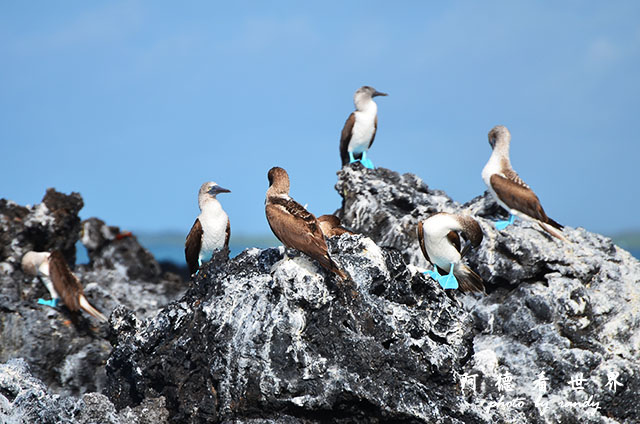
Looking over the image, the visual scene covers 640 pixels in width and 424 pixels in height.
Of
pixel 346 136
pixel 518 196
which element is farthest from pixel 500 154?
pixel 346 136

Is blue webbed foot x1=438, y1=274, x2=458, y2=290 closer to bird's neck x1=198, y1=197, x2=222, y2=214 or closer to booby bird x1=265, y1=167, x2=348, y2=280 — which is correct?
booby bird x1=265, y1=167, x2=348, y2=280

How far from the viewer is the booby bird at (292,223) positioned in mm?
5848

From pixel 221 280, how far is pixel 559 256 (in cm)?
443

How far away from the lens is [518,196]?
32.0 ft

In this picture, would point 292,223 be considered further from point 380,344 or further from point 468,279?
point 468,279

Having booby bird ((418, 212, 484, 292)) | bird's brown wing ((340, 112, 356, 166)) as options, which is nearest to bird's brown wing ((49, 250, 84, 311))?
bird's brown wing ((340, 112, 356, 166))

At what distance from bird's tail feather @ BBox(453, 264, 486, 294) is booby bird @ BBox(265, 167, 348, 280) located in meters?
2.54

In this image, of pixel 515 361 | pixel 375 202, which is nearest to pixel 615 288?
pixel 515 361

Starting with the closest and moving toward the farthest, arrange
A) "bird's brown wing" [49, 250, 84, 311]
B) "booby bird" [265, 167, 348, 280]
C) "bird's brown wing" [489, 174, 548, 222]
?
1. "booby bird" [265, 167, 348, 280]
2. "bird's brown wing" [489, 174, 548, 222]
3. "bird's brown wing" [49, 250, 84, 311]

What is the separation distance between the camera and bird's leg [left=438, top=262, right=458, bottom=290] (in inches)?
318

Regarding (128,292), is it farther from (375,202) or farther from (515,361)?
(515,361)

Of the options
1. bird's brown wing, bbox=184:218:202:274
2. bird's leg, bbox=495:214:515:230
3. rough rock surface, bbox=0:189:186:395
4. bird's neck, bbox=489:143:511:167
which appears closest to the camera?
bird's leg, bbox=495:214:515:230

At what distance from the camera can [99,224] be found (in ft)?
59.9

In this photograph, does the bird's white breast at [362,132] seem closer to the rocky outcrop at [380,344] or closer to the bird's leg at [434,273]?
the rocky outcrop at [380,344]
